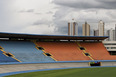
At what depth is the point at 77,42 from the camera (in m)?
51.3

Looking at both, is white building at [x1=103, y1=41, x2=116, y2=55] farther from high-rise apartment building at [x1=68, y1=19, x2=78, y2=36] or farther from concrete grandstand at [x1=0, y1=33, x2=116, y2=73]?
high-rise apartment building at [x1=68, y1=19, x2=78, y2=36]

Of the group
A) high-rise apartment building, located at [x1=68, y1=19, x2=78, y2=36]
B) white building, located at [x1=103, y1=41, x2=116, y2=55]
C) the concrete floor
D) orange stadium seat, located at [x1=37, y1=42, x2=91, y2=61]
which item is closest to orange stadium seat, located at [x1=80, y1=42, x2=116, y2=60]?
orange stadium seat, located at [x1=37, y1=42, x2=91, y2=61]

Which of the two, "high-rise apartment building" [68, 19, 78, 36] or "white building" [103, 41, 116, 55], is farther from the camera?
"high-rise apartment building" [68, 19, 78, 36]

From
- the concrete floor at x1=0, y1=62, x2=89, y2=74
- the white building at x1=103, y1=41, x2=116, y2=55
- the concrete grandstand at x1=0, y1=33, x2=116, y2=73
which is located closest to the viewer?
the concrete floor at x1=0, y1=62, x2=89, y2=74

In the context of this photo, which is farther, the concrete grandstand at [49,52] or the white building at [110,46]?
the white building at [110,46]

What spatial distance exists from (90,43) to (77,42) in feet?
13.1

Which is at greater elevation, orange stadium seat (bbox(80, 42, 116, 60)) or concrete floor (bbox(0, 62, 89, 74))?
concrete floor (bbox(0, 62, 89, 74))

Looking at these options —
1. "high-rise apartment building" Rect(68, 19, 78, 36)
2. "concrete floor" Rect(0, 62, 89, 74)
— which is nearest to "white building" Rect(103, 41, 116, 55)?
"concrete floor" Rect(0, 62, 89, 74)

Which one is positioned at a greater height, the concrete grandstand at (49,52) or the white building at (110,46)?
the concrete grandstand at (49,52)

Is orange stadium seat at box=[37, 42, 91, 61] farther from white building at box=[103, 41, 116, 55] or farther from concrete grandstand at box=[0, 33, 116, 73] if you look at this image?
white building at box=[103, 41, 116, 55]

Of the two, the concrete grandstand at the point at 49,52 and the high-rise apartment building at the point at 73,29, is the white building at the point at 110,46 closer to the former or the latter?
the concrete grandstand at the point at 49,52

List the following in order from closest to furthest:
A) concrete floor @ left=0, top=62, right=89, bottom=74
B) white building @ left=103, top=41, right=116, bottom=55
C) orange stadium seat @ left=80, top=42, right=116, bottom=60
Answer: concrete floor @ left=0, top=62, right=89, bottom=74
orange stadium seat @ left=80, top=42, right=116, bottom=60
white building @ left=103, top=41, right=116, bottom=55

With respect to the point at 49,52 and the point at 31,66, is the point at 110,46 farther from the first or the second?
the point at 31,66

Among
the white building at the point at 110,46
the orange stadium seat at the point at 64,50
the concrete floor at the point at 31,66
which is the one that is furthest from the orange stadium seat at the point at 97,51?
the concrete floor at the point at 31,66
